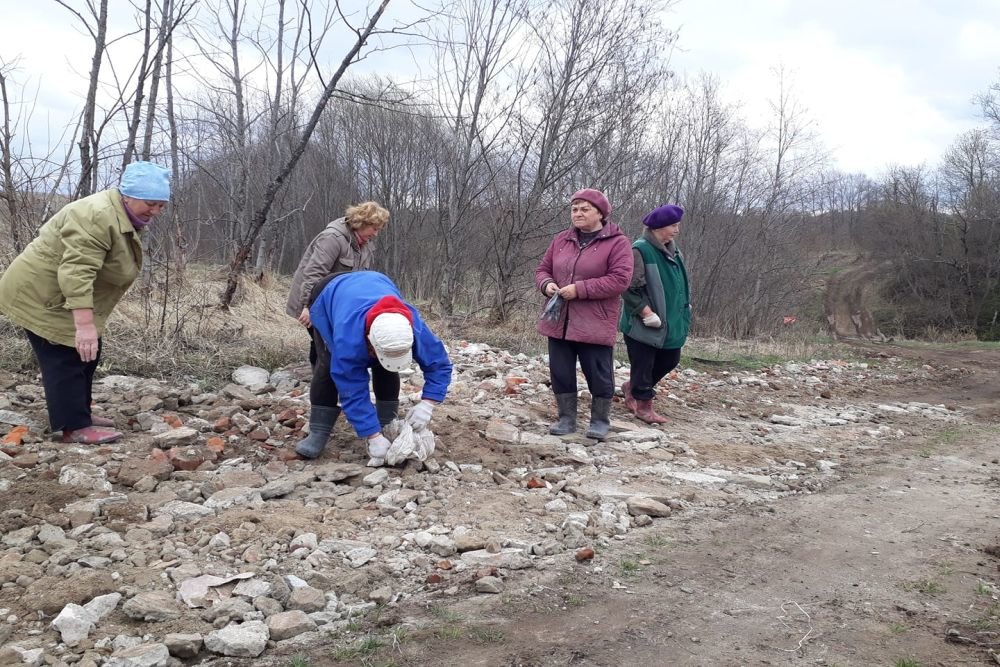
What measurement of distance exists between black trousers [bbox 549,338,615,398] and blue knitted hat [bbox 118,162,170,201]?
8.63 ft

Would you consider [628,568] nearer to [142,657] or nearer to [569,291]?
[142,657]

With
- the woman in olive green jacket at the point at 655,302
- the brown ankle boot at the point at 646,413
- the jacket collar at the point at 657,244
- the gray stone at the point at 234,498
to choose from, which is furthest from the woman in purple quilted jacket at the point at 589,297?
the gray stone at the point at 234,498

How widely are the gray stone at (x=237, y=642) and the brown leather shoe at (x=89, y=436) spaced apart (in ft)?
7.37

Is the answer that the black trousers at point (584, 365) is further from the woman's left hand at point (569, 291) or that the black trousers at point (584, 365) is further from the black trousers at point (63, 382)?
the black trousers at point (63, 382)

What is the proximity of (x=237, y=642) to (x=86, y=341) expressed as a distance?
7.24ft

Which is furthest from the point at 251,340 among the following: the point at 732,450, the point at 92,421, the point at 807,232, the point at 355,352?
the point at 807,232

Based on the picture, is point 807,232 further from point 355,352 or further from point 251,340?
point 355,352

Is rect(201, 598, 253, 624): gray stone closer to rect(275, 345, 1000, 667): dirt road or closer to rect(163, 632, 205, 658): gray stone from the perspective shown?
rect(163, 632, 205, 658): gray stone

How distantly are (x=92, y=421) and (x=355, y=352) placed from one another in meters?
1.83

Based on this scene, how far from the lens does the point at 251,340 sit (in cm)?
682

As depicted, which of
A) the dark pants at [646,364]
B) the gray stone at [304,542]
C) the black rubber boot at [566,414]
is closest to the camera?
the gray stone at [304,542]

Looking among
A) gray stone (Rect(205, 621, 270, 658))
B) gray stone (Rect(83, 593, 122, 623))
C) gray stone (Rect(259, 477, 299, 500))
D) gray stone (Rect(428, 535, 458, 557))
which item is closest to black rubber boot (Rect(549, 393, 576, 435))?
gray stone (Rect(259, 477, 299, 500))

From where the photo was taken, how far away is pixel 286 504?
3490 mm

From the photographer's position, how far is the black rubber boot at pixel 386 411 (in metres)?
4.43
